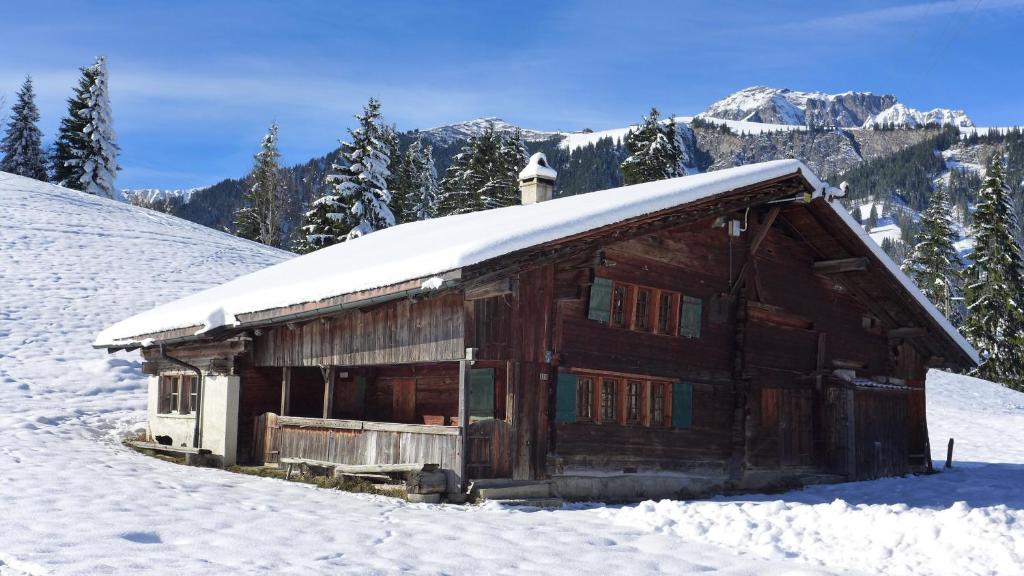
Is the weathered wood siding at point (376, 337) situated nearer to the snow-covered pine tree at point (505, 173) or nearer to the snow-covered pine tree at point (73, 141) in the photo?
the snow-covered pine tree at point (505, 173)

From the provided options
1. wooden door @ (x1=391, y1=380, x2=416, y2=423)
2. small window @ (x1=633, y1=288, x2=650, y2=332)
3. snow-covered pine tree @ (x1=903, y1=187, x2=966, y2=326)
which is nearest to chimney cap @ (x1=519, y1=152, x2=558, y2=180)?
wooden door @ (x1=391, y1=380, x2=416, y2=423)

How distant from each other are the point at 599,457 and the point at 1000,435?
2329 cm

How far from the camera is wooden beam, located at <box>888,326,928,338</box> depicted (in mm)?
22500

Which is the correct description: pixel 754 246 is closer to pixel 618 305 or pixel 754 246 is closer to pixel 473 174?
pixel 618 305

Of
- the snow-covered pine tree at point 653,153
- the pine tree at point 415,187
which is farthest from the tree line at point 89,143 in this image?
the snow-covered pine tree at point 653,153

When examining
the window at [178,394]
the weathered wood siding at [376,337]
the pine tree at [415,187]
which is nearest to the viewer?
the weathered wood siding at [376,337]

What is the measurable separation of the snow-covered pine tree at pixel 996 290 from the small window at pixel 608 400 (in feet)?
123

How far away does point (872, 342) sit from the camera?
22.5m

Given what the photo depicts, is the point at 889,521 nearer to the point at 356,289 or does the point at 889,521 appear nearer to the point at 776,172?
the point at 776,172

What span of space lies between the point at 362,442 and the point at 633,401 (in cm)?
505

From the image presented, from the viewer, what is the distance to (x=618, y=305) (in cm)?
1639

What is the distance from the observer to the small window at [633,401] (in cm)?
1661

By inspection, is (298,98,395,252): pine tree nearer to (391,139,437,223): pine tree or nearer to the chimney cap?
(391,139,437,223): pine tree

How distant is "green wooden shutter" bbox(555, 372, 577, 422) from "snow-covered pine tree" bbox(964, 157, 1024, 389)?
127 feet
